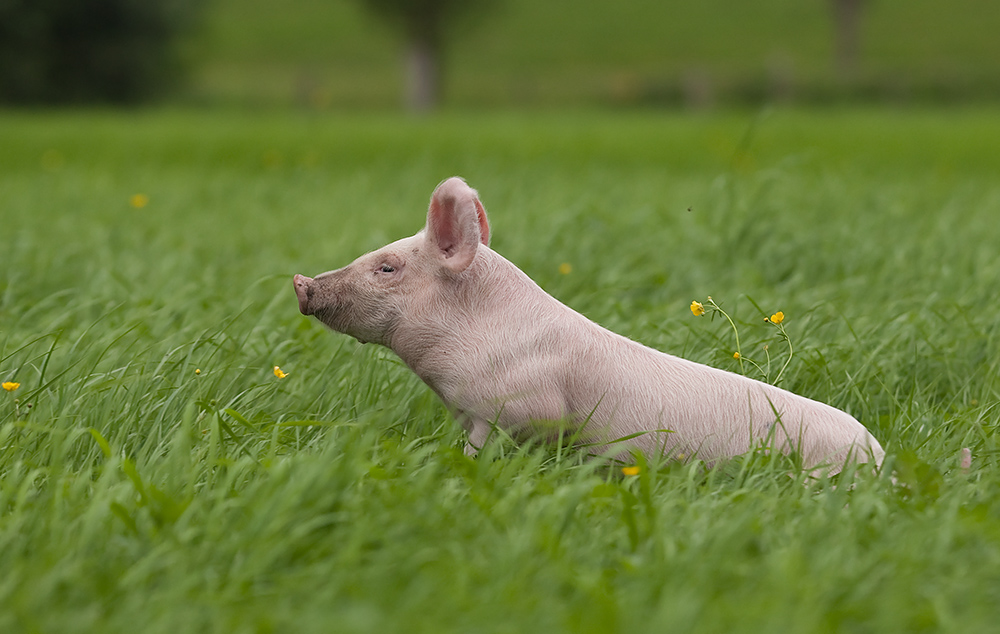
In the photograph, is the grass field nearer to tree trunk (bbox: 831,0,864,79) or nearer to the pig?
the pig

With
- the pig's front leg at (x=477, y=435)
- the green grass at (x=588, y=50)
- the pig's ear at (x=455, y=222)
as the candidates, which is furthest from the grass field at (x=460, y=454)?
the green grass at (x=588, y=50)

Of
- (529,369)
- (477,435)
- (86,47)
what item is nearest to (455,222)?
(529,369)

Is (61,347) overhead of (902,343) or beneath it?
overhead

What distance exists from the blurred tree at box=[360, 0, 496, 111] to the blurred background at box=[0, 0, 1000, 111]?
0.04 metres

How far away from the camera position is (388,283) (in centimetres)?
256

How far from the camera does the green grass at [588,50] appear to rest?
31266mm

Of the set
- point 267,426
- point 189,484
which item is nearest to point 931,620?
point 189,484

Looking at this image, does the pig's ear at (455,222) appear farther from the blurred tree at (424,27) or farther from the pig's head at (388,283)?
the blurred tree at (424,27)

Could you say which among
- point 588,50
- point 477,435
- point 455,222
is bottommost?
point 477,435

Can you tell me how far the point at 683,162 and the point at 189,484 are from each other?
31.3ft

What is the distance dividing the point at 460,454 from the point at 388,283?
53 centimetres

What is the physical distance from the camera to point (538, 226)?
5.50m

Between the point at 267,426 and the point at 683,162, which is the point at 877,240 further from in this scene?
the point at 683,162

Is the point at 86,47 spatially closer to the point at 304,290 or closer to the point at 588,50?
the point at 588,50
